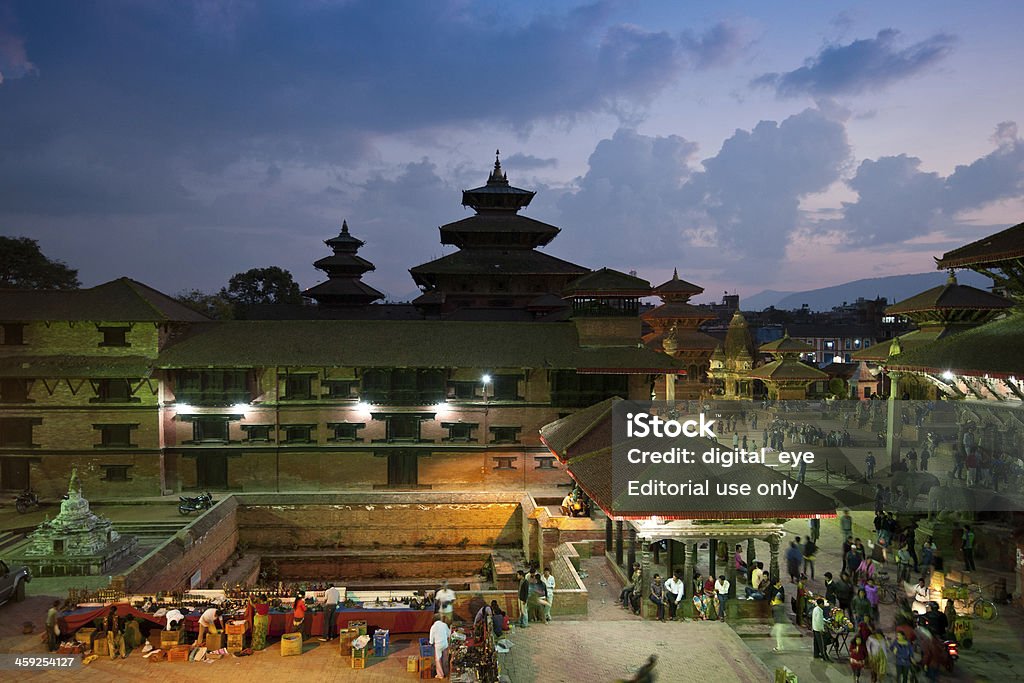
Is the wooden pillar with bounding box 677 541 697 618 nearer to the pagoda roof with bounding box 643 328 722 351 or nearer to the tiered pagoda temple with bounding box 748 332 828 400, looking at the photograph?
the tiered pagoda temple with bounding box 748 332 828 400

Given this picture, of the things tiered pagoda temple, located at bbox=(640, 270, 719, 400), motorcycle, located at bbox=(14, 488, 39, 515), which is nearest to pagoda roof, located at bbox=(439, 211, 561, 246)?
tiered pagoda temple, located at bbox=(640, 270, 719, 400)

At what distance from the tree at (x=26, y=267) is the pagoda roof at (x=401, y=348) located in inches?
1208

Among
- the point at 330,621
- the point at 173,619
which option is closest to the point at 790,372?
the point at 330,621

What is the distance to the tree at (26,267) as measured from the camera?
5441 cm

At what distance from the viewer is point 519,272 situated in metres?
45.1

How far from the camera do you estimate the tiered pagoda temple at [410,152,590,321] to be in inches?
1774

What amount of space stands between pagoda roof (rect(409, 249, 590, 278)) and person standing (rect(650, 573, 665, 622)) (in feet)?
95.7

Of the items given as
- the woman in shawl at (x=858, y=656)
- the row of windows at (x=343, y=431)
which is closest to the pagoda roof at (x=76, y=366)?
the row of windows at (x=343, y=431)

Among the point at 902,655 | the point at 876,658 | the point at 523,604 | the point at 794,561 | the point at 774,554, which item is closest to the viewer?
the point at 902,655

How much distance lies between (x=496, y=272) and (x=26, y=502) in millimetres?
28926

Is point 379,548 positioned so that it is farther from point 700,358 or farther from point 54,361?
point 700,358

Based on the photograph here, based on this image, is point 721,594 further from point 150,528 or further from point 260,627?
point 150,528

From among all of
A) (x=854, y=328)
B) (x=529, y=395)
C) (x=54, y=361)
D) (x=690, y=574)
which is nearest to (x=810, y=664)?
(x=690, y=574)

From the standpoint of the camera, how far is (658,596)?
58.4 ft
